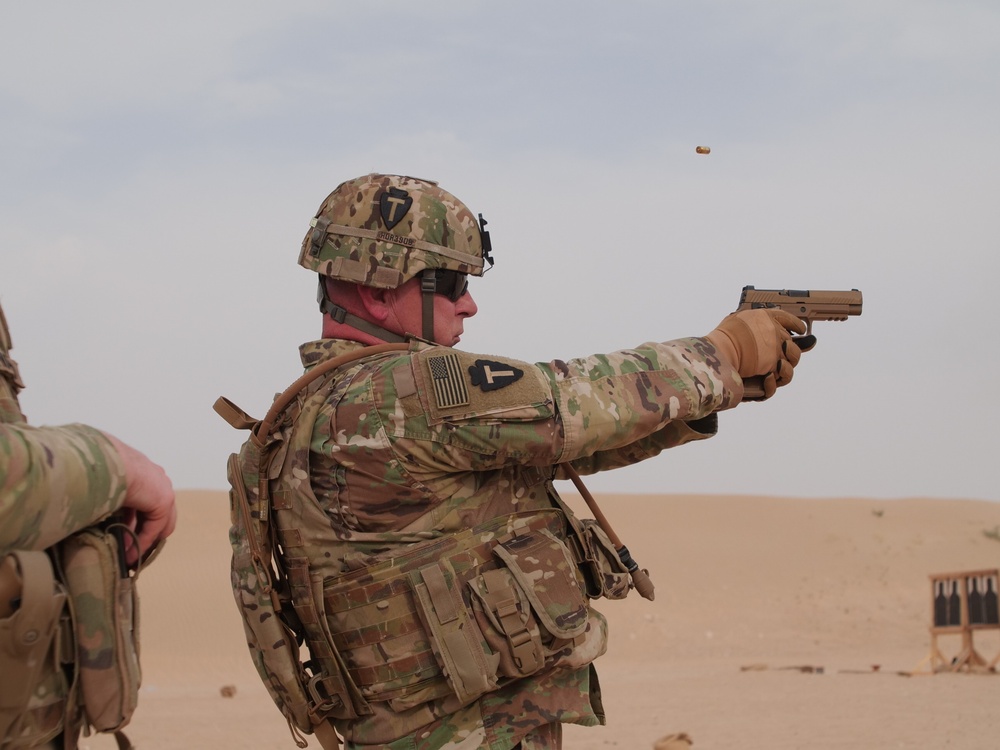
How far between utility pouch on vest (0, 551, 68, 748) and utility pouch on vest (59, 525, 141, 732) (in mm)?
72

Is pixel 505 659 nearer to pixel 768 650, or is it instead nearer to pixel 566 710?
pixel 566 710

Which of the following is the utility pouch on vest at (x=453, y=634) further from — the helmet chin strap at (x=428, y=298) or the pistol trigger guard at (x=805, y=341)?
the pistol trigger guard at (x=805, y=341)

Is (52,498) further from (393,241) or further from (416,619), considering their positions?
(393,241)

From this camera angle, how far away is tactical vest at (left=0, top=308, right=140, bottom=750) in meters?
2.23

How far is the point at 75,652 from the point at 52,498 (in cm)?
42

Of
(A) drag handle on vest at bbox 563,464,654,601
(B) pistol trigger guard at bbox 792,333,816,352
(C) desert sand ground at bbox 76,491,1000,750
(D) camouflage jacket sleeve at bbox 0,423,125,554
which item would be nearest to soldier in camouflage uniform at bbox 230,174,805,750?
(A) drag handle on vest at bbox 563,464,654,601

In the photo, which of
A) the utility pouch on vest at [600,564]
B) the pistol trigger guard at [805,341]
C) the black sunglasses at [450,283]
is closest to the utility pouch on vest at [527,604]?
the utility pouch on vest at [600,564]

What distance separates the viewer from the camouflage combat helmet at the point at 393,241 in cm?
377

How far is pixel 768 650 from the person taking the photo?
22.2m

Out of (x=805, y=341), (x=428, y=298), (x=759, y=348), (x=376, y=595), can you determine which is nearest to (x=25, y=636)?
(x=376, y=595)

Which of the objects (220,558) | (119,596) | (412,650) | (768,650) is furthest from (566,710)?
(220,558)

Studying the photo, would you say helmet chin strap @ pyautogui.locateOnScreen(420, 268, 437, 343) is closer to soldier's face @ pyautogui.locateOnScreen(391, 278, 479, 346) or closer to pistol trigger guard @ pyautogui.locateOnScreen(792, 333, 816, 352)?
soldier's face @ pyautogui.locateOnScreen(391, 278, 479, 346)

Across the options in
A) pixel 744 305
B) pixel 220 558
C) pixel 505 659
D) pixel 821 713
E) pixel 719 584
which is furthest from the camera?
pixel 220 558

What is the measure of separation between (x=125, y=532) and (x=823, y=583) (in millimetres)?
29415
